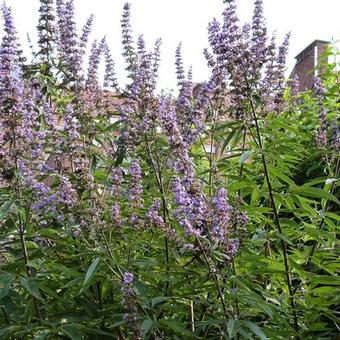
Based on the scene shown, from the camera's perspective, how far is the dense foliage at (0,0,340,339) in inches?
126

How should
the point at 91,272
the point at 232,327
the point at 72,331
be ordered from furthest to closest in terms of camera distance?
the point at 72,331
the point at 91,272
the point at 232,327

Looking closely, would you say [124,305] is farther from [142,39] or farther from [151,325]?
[142,39]

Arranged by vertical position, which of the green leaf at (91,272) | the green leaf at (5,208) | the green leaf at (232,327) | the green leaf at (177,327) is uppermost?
the green leaf at (5,208)

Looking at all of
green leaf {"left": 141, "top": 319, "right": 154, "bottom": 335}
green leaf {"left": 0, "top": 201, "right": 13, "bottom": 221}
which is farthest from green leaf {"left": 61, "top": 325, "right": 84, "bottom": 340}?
green leaf {"left": 0, "top": 201, "right": 13, "bottom": 221}

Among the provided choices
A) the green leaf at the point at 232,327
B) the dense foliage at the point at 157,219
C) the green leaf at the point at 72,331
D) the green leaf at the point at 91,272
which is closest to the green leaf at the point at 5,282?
the dense foliage at the point at 157,219

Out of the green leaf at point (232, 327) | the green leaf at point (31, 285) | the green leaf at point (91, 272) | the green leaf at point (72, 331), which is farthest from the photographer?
the green leaf at point (31, 285)

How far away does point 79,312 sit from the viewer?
143 inches

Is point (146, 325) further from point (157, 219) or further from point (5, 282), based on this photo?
point (5, 282)

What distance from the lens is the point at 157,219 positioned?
10.7 ft

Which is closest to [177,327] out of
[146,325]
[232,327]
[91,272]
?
[146,325]

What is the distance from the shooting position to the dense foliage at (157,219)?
3207 mm

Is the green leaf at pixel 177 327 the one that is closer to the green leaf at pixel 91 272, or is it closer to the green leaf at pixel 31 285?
the green leaf at pixel 91 272

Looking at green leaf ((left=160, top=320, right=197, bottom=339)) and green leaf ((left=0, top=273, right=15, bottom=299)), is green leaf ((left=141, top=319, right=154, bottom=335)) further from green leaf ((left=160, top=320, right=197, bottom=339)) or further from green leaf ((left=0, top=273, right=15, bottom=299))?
green leaf ((left=0, top=273, right=15, bottom=299))

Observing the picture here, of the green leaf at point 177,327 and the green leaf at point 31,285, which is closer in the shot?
the green leaf at point 177,327
